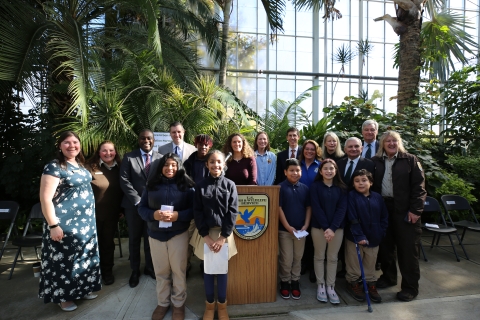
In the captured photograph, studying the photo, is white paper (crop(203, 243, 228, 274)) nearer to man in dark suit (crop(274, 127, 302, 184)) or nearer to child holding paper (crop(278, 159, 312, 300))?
child holding paper (crop(278, 159, 312, 300))

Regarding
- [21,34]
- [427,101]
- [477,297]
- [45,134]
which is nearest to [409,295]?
[477,297]

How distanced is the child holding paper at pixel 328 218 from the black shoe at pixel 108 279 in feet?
8.30

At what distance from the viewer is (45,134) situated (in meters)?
6.26

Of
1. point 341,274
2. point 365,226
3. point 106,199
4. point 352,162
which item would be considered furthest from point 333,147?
point 106,199

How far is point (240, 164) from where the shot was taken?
3.78m

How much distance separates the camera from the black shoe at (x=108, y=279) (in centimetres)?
378

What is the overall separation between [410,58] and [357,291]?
5.55m

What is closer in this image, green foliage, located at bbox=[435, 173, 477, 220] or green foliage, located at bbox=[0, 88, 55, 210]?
green foliage, located at bbox=[435, 173, 477, 220]

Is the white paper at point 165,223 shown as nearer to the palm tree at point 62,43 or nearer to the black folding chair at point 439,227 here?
the palm tree at point 62,43

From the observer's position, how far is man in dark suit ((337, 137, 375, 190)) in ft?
12.2

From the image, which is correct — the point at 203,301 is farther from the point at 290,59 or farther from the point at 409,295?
the point at 290,59

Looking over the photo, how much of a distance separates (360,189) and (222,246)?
1696 mm

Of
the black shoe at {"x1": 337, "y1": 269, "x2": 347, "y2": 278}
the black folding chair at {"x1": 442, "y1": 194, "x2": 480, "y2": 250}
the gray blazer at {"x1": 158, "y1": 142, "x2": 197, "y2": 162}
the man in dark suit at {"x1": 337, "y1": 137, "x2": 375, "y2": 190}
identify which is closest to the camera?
the man in dark suit at {"x1": 337, "y1": 137, "x2": 375, "y2": 190}

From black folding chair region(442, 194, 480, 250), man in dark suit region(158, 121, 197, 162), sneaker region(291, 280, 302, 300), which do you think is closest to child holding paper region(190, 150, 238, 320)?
sneaker region(291, 280, 302, 300)
